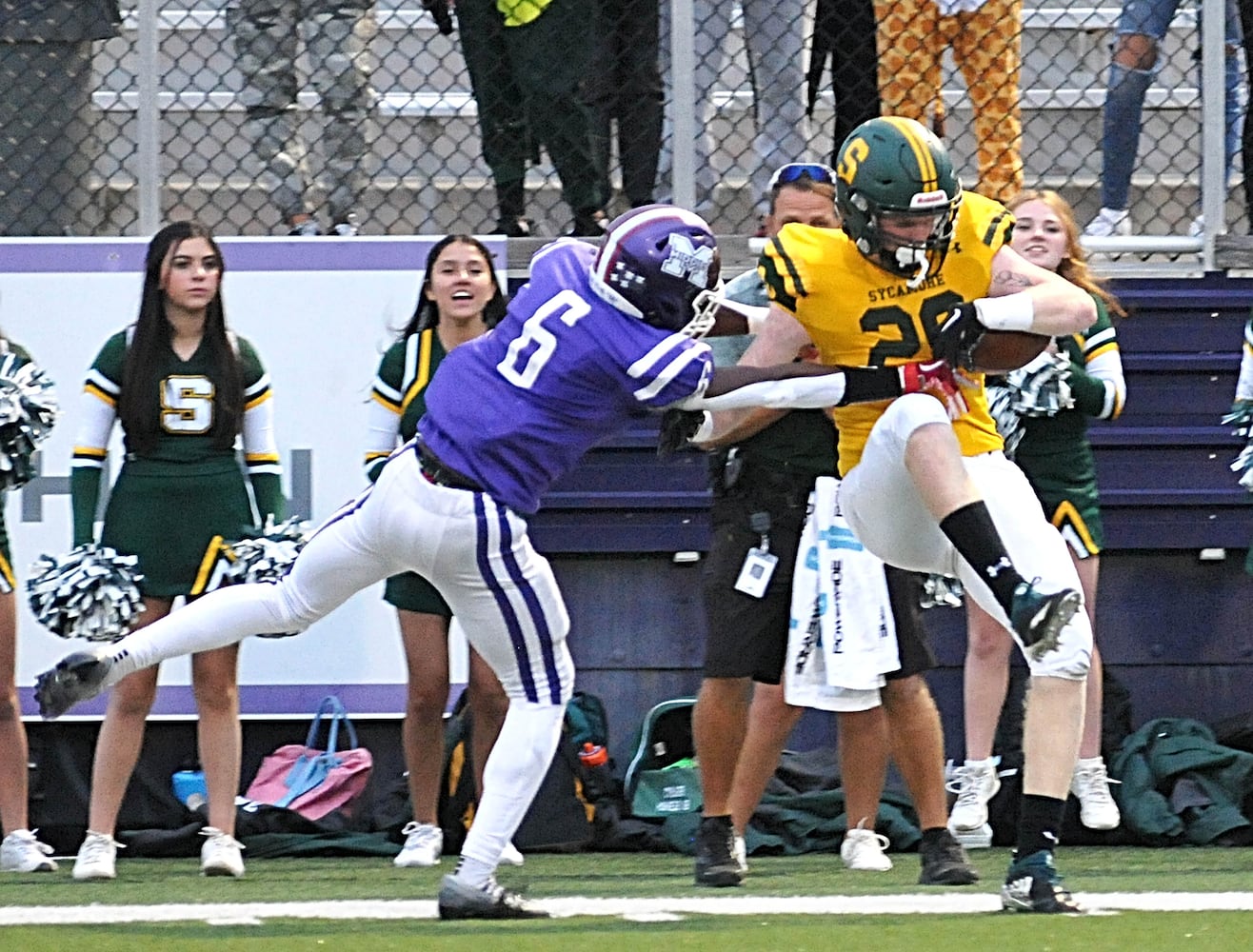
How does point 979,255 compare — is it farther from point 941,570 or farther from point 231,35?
point 231,35

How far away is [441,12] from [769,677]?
311 centimetres

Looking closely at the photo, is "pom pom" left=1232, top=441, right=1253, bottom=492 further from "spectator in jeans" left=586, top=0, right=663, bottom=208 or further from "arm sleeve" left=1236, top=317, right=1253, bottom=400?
"spectator in jeans" left=586, top=0, right=663, bottom=208

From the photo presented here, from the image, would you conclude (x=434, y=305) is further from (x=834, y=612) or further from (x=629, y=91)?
(x=834, y=612)

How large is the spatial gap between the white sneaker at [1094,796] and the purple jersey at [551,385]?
8.78 ft

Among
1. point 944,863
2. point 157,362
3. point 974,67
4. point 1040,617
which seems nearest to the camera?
point 1040,617

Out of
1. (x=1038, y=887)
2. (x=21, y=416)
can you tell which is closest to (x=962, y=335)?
(x=1038, y=887)

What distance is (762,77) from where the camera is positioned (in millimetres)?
8180

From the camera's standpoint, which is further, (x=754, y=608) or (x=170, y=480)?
(x=170, y=480)

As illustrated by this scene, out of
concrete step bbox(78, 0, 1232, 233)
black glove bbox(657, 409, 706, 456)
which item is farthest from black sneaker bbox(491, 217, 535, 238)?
black glove bbox(657, 409, 706, 456)

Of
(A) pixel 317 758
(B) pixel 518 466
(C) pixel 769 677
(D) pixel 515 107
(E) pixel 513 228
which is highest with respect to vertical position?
(D) pixel 515 107

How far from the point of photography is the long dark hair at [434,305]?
7012 mm

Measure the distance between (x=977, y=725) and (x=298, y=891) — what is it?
2.27m

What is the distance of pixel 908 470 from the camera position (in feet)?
16.8

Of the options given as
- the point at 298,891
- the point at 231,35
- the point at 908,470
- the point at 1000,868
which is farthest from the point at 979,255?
the point at 231,35
